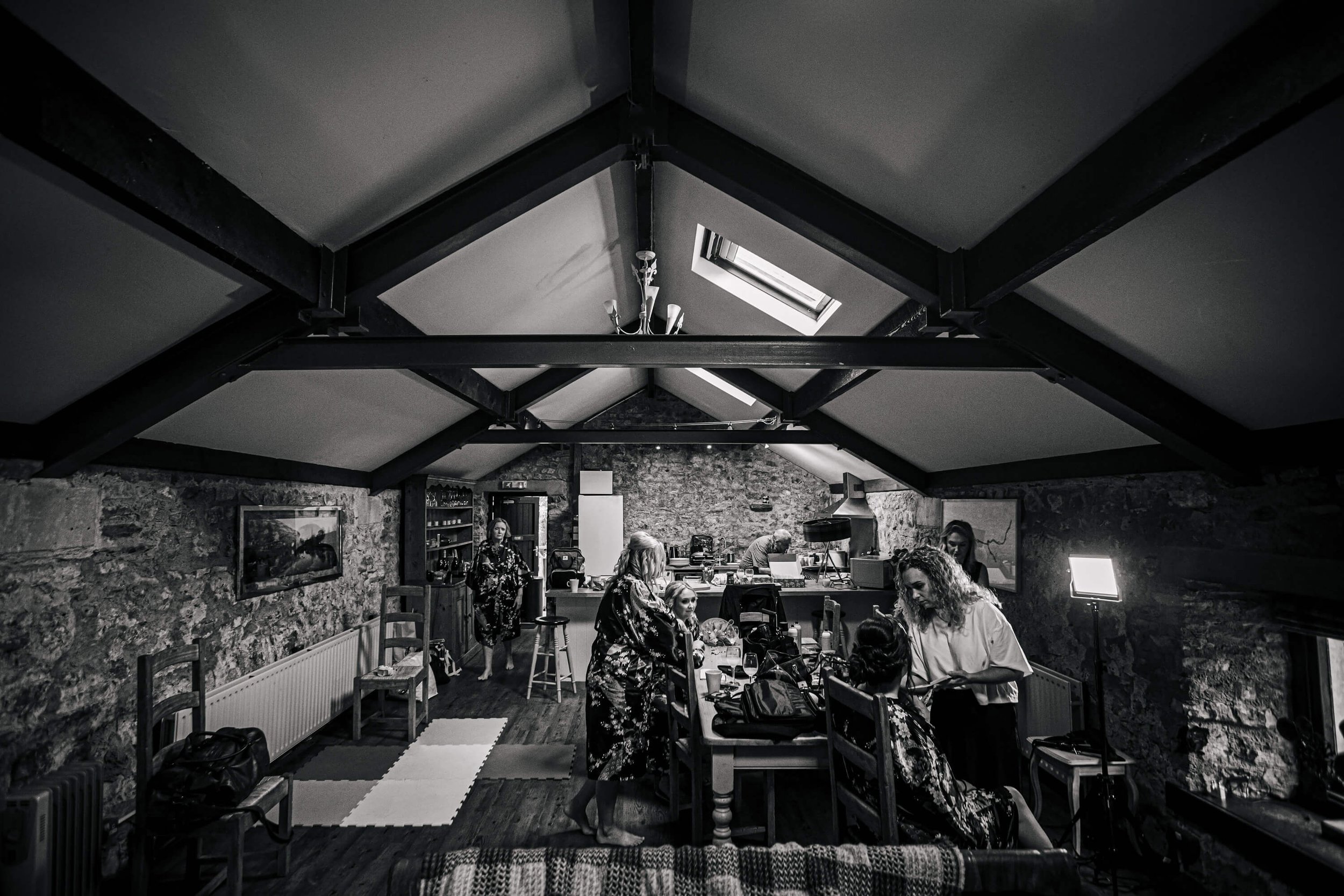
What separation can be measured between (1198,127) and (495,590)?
Result: 6711mm

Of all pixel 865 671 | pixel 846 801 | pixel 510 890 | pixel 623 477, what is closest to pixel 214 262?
pixel 510 890

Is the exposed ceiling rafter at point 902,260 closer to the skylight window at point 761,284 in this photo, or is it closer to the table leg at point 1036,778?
the skylight window at point 761,284

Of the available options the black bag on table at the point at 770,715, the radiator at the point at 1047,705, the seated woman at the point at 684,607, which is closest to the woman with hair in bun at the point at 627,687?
the seated woman at the point at 684,607

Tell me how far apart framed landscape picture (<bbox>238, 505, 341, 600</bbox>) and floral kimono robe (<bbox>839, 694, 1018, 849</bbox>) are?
4.46 metres

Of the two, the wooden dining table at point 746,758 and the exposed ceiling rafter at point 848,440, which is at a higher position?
the exposed ceiling rafter at point 848,440

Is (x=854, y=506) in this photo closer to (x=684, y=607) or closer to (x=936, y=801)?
(x=684, y=607)

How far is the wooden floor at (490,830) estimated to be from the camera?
11.1 ft

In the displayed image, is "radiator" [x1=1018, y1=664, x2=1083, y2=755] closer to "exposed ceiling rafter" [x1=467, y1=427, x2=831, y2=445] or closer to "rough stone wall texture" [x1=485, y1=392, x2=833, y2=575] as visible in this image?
"exposed ceiling rafter" [x1=467, y1=427, x2=831, y2=445]

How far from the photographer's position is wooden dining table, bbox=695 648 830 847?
305 centimetres

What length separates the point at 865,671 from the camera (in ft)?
9.16

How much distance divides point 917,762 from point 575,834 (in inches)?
95.8

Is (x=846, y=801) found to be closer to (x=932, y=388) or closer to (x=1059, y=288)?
(x=1059, y=288)

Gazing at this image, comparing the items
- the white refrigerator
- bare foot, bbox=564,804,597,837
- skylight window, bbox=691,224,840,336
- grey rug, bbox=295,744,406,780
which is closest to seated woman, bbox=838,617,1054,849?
bare foot, bbox=564,804,597,837

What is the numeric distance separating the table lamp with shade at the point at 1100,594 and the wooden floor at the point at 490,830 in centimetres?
73
